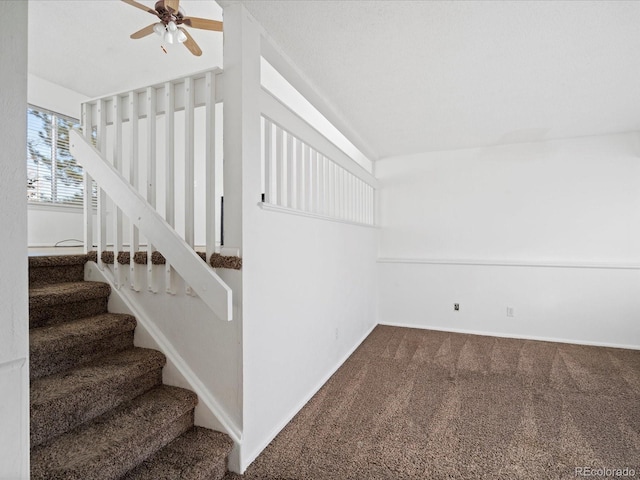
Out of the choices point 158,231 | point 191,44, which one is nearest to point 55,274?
point 158,231

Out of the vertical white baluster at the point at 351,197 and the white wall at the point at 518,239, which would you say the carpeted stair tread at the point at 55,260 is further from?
the white wall at the point at 518,239

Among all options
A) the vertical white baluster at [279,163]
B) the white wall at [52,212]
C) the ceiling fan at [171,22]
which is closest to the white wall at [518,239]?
the vertical white baluster at [279,163]

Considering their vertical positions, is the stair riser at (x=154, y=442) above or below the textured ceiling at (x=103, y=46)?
below

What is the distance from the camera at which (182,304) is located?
1.81 meters

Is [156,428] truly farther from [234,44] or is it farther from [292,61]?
[292,61]

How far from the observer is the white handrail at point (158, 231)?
1.53 m

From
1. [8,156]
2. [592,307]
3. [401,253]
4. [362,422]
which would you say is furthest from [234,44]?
[592,307]

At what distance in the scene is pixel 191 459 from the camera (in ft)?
4.92

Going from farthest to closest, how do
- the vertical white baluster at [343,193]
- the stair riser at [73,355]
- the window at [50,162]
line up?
1. the window at [50,162]
2. the vertical white baluster at [343,193]
3. the stair riser at [73,355]

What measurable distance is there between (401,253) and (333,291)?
200 centimetres

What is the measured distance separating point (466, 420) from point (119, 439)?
202cm

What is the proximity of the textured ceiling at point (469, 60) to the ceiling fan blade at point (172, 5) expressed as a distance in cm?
76

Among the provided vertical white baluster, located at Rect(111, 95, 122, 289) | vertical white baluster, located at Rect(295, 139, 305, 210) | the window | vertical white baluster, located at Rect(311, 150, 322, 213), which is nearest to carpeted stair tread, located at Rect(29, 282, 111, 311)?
vertical white baluster, located at Rect(111, 95, 122, 289)

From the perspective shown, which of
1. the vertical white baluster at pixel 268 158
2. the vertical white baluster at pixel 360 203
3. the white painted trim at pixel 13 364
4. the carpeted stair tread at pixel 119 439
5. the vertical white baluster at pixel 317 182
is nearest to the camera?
the white painted trim at pixel 13 364
